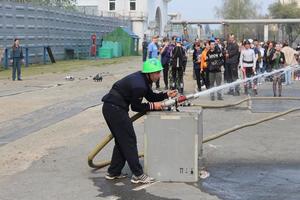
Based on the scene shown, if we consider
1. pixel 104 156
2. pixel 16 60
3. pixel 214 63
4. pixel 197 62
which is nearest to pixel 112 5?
pixel 16 60

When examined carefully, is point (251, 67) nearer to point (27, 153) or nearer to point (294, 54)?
point (294, 54)

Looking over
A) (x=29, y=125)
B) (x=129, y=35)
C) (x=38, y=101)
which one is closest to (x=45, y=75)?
(x=38, y=101)

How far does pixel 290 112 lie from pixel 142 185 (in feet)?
24.4

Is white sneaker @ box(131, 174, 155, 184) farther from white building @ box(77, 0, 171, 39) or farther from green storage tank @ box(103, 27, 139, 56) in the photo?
white building @ box(77, 0, 171, 39)

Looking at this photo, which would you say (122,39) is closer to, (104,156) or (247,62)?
(247,62)

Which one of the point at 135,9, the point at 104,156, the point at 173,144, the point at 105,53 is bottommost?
the point at 104,156

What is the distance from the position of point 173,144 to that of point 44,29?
3537 centimetres

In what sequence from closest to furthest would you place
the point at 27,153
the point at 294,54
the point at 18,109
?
the point at 27,153 → the point at 18,109 → the point at 294,54

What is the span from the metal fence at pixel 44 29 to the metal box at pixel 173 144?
26487 millimetres

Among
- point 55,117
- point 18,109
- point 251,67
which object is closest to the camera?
point 55,117

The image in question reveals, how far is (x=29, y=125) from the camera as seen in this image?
12.8m

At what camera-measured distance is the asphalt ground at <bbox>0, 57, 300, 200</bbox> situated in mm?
7266

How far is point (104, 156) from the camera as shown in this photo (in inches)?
370

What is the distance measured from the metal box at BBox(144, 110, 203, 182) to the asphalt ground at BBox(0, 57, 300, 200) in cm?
17
